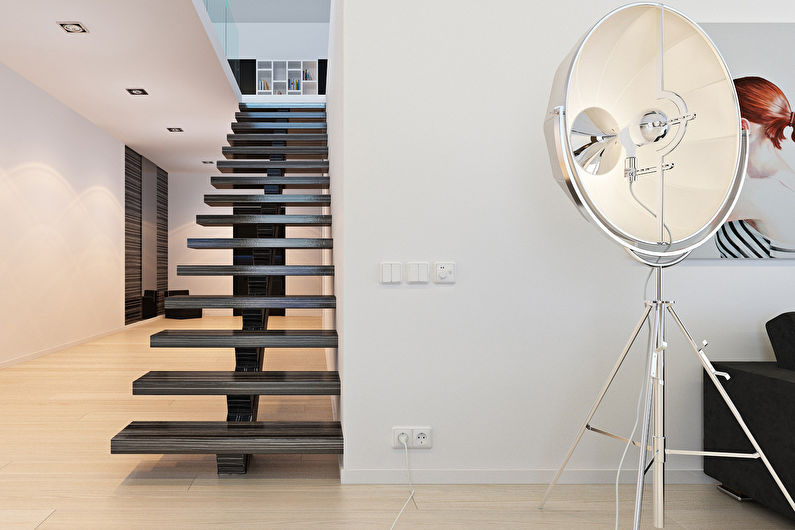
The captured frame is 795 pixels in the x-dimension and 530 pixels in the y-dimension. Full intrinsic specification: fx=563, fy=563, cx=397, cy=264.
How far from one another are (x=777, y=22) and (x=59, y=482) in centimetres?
371

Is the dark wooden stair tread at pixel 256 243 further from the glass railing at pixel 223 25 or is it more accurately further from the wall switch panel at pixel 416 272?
the glass railing at pixel 223 25

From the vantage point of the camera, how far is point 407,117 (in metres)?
2.40

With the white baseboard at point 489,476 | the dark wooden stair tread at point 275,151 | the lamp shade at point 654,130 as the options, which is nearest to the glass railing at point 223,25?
the dark wooden stair tread at point 275,151

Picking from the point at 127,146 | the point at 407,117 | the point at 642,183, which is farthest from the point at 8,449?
the point at 127,146

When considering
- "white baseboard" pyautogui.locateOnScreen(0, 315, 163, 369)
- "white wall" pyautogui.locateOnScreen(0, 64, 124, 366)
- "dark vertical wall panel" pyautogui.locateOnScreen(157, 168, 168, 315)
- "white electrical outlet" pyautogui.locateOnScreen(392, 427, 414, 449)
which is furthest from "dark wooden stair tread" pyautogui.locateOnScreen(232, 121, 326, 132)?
"dark vertical wall panel" pyautogui.locateOnScreen(157, 168, 168, 315)

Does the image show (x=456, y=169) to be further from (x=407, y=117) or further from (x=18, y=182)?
(x=18, y=182)

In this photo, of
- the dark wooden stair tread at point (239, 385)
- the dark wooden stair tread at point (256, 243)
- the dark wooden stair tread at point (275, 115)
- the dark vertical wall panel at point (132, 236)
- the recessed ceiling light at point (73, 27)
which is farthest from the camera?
the dark vertical wall panel at point (132, 236)

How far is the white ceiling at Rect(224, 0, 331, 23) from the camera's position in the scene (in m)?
10.1

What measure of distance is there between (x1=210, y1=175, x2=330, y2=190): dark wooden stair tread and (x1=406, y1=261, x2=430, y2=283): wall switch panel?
1.94m

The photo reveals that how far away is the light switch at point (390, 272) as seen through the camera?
238cm

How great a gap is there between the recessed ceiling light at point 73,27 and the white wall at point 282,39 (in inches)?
260

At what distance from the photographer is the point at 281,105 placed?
6441 mm

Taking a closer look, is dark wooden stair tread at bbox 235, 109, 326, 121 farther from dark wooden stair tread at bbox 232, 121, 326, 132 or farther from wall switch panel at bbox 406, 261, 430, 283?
wall switch panel at bbox 406, 261, 430, 283

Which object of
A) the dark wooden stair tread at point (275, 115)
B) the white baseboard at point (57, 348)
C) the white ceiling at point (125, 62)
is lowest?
the white baseboard at point (57, 348)
